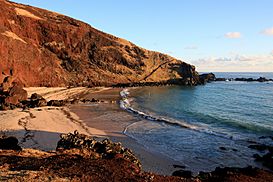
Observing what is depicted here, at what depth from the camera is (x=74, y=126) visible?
109 feet

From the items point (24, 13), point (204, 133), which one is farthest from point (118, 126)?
point (24, 13)

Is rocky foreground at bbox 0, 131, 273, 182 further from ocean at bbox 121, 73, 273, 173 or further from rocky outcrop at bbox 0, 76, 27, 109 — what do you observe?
rocky outcrop at bbox 0, 76, 27, 109

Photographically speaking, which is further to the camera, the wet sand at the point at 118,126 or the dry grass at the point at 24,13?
the dry grass at the point at 24,13

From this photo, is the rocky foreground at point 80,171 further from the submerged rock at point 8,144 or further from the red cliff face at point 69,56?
the red cliff face at point 69,56

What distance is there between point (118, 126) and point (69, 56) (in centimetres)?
5723

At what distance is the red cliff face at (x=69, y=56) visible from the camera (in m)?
68.1

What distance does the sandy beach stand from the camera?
2300 cm

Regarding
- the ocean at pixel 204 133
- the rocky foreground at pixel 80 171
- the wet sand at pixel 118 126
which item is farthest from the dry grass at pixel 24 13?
the rocky foreground at pixel 80 171

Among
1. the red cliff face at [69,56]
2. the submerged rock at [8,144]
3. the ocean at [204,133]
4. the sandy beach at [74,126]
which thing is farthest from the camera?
the red cliff face at [69,56]

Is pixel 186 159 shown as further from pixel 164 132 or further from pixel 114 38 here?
pixel 114 38

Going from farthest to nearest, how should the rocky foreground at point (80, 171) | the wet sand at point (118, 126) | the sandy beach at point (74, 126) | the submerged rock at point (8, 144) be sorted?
the sandy beach at point (74, 126), the wet sand at point (118, 126), the submerged rock at point (8, 144), the rocky foreground at point (80, 171)

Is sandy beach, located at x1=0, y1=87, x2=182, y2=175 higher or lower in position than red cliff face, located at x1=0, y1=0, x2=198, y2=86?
lower

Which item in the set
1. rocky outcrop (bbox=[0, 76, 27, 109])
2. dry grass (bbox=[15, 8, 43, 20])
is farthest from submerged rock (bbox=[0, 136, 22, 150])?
dry grass (bbox=[15, 8, 43, 20])

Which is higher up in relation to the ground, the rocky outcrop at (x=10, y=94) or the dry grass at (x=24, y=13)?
the dry grass at (x=24, y=13)
